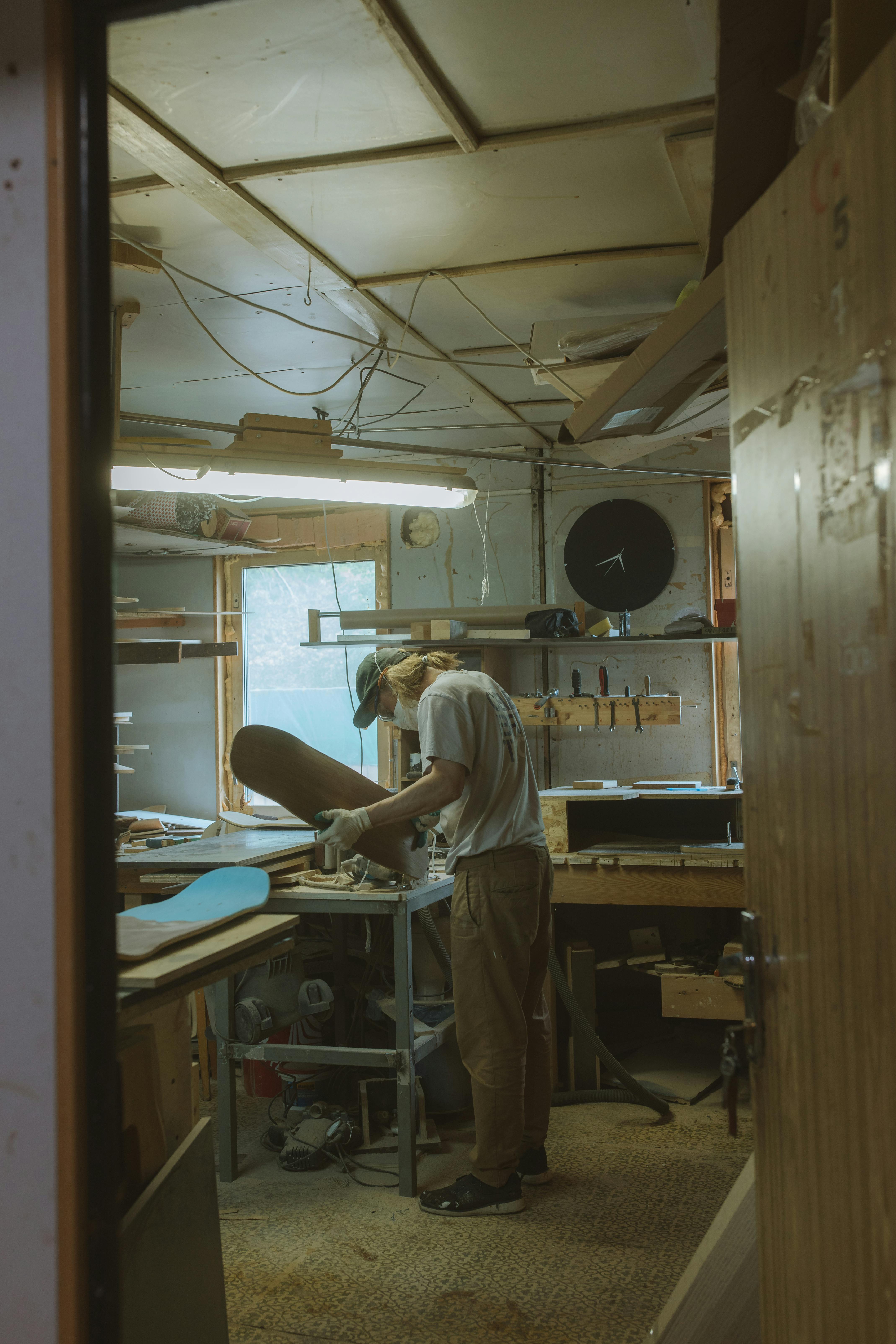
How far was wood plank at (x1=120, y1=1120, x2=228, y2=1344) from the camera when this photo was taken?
1.48 metres

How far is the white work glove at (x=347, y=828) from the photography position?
289 centimetres

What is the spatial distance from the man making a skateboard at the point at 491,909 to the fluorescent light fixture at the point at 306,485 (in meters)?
0.65

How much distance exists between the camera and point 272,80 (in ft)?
6.56

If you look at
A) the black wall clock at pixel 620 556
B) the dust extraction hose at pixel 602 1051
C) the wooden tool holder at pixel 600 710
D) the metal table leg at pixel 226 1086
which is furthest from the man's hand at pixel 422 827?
the black wall clock at pixel 620 556

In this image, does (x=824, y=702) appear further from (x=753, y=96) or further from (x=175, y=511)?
(x=175, y=511)

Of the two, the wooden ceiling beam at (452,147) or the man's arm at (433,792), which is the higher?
the wooden ceiling beam at (452,147)

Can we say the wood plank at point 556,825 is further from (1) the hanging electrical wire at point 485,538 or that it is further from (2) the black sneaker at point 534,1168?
(1) the hanging electrical wire at point 485,538

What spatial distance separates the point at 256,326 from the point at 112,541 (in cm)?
277

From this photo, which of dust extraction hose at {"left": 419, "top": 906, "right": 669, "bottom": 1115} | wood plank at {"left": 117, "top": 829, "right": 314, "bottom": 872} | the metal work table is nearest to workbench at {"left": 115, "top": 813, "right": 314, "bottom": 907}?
wood plank at {"left": 117, "top": 829, "right": 314, "bottom": 872}

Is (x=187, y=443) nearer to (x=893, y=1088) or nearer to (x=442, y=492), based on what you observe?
(x=442, y=492)

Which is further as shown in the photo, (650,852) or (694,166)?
(650,852)

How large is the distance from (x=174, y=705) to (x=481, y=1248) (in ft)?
12.2

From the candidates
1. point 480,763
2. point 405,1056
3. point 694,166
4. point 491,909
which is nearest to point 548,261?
point 694,166

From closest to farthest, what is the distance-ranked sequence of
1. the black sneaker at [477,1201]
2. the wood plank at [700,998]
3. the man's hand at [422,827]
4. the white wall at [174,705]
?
1. the black sneaker at [477,1201]
2. the man's hand at [422,827]
3. the wood plank at [700,998]
4. the white wall at [174,705]
